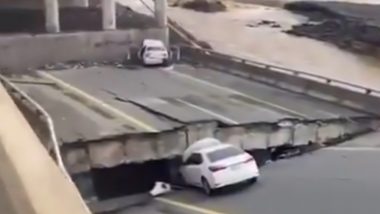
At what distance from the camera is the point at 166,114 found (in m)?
24.3

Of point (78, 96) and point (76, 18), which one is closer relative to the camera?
point (78, 96)

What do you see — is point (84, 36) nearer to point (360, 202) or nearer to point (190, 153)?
point (190, 153)

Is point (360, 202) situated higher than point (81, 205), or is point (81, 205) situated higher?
point (81, 205)

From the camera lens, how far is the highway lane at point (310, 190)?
1865 centimetres

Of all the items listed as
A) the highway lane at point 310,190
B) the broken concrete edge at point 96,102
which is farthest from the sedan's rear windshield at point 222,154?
the broken concrete edge at point 96,102

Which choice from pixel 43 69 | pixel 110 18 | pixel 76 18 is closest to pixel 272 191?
pixel 43 69

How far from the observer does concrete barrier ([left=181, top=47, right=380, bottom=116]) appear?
27.6m

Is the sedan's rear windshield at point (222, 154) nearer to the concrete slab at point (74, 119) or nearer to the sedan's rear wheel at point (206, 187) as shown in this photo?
the sedan's rear wheel at point (206, 187)

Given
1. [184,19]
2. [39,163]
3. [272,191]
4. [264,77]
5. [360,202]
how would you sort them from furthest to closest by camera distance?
[184,19] → [264,77] → [272,191] → [360,202] → [39,163]

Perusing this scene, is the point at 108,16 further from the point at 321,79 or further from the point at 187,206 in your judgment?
the point at 187,206

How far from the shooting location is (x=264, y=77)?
3303cm

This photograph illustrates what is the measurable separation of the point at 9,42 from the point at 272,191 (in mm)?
18170

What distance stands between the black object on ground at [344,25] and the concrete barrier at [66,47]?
671 inches

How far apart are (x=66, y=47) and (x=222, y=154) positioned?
17271 millimetres
